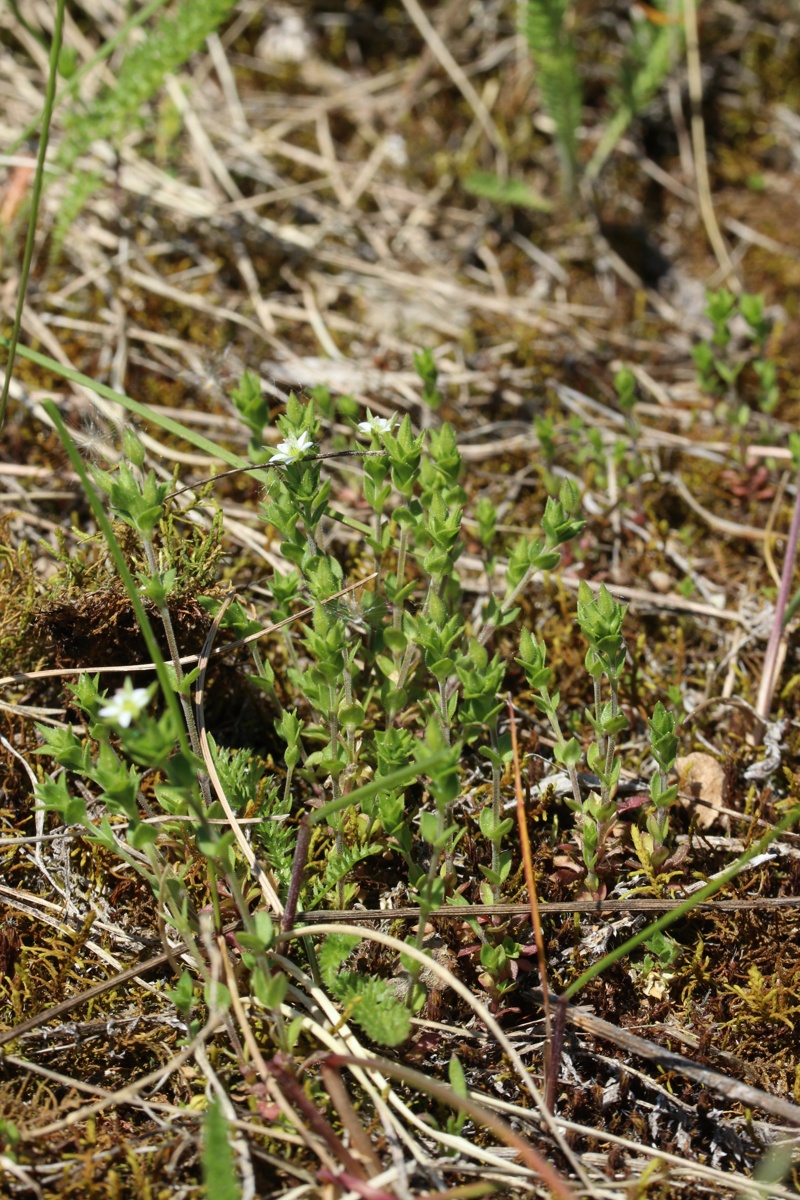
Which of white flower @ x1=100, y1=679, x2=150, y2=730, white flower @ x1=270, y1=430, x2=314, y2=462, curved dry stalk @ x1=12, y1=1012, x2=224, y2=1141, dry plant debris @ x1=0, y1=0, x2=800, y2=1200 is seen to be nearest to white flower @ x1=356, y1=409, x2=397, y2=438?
white flower @ x1=270, y1=430, x2=314, y2=462

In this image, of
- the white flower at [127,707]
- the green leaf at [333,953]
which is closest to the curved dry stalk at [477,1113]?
the green leaf at [333,953]

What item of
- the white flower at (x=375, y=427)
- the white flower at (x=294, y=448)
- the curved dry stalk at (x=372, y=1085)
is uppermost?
the white flower at (x=294, y=448)

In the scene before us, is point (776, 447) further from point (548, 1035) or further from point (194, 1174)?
point (194, 1174)

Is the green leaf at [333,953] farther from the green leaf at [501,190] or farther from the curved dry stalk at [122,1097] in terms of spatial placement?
the green leaf at [501,190]

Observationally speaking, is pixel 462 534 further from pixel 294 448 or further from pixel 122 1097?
pixel 122 1097

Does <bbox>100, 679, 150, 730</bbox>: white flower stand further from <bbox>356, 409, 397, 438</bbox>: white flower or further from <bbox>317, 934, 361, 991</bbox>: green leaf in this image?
<bbox>356, 409, 397, 438</bbox>: white flower
